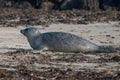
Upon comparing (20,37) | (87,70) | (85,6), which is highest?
(87,70)

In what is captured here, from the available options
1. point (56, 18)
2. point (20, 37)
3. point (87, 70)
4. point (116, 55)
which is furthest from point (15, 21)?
point (87, 70)

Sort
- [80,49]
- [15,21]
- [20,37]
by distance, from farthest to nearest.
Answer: [15,21]
[20,37]
[80,49]

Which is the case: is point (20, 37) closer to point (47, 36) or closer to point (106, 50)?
point (47, 36)

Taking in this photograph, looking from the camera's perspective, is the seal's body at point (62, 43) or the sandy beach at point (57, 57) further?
the seal's body at point (62, 43)

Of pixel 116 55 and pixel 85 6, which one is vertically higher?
pixel 116 55

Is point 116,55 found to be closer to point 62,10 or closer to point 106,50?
point 106,50

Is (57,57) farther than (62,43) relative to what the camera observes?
No

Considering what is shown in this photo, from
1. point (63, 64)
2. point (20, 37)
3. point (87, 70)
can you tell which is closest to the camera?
point (87, 70)

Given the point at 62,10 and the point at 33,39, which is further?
the point at 62,10

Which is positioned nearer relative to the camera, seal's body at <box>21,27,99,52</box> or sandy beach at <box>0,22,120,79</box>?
sandy beach at <box>0,22,120,79</box>

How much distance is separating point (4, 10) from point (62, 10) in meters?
2.54

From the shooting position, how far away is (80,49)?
12.5m

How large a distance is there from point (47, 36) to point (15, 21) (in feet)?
25.5

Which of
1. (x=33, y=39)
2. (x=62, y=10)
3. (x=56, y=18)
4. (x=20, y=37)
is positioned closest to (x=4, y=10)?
(x=62, y=10)
